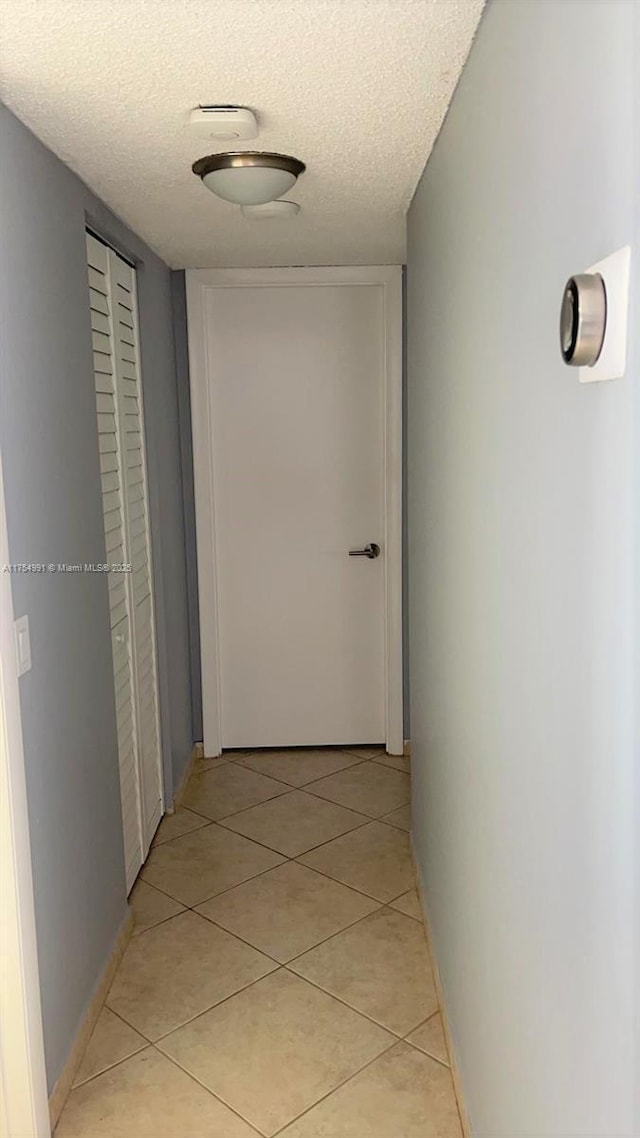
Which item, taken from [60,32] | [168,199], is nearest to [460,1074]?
[60,32]

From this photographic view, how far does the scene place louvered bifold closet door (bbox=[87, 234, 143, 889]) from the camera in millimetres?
2715

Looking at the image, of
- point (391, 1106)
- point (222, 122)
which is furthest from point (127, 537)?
point (391, 1106)

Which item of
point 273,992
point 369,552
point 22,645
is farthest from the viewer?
point 369,552

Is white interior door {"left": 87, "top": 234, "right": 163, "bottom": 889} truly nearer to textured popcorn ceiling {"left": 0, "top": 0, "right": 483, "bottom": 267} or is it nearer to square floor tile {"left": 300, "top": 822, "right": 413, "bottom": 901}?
textured popcorn ceiling {"left": 0, "top": 0, "right": 483, "bottom": 267}

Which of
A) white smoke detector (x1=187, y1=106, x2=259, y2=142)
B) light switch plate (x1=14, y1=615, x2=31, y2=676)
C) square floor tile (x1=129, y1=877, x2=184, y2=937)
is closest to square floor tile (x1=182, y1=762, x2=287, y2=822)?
square floor tile (x1=129, y1=877, x2=184, y2=937)

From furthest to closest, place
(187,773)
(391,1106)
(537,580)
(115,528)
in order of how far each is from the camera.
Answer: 1. (187,773)
2. (115,528)
3. (391,1106)
4. (537,580)

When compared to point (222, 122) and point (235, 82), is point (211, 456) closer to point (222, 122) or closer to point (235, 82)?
point (222, 122)

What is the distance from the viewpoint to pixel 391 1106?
208 centimetres

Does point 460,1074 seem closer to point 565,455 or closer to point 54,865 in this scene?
point 54,865

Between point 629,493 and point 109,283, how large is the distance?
238 cm

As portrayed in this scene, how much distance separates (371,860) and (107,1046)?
1207 mm

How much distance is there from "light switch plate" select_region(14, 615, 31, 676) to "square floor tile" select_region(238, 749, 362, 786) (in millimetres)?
2249

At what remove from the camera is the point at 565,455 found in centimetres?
105

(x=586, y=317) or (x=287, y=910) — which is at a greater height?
(x=586, y=317)
